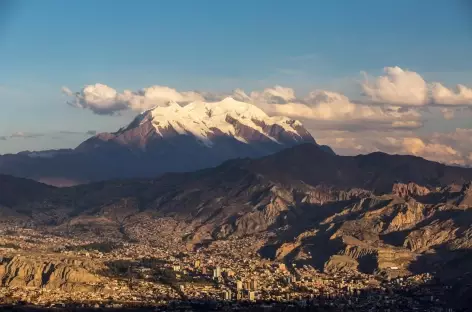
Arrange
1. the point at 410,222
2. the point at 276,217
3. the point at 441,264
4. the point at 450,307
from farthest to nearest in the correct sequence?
the point at 276,217 < the point at 410,222 < the point at 441,264 < the point at 450,307

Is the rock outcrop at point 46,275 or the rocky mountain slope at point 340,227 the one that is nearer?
the rock outcrop at point 46,275

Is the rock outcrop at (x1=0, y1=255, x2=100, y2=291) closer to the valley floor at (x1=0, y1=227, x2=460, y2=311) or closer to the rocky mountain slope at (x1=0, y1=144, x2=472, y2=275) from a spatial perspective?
the valley floor at (x1=0, y1=227, x2=460, y2=311)

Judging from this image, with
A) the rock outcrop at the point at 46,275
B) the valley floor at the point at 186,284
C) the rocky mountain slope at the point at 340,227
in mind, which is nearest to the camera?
the valley floor at the point at 186,284

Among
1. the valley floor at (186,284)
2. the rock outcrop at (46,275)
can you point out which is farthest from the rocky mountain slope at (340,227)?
the rock outcrop at (46,275)

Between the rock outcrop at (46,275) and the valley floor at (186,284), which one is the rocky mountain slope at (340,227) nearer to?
the valley floor at (186,284)

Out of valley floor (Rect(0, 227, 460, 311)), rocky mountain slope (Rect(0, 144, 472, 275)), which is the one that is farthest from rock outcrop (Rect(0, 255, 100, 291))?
rocky mountain slope (Rect(0, 144, 472, 275))

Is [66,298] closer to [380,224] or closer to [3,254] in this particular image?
[3,254]

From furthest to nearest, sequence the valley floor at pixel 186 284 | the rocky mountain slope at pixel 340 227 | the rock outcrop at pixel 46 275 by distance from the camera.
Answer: the rocky mountain slope at pixel 340 227
the rock outcrop at pixel 46 275
the valley floor at pixel 186 284

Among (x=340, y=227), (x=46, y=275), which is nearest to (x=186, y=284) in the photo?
(x=46, y=275)

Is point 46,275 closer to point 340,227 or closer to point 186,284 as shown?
point 186,284

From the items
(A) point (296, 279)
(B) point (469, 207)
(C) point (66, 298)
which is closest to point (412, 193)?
(B) point (469, 207)

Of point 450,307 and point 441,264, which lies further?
point 441,264
